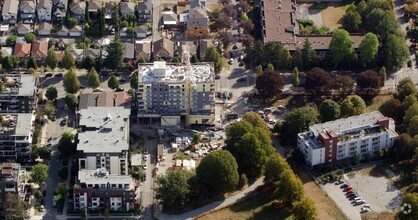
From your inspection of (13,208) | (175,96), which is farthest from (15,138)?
(175,96)

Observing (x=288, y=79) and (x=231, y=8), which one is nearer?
(x=288, y=79)

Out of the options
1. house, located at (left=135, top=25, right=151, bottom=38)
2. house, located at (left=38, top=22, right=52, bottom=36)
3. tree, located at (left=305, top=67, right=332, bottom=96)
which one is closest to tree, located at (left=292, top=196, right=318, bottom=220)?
tree, located at (left=305, top=67, right=332, bottom=96)

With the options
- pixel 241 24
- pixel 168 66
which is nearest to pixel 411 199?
pixel 168 66

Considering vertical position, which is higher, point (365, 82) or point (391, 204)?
point (365, 82)

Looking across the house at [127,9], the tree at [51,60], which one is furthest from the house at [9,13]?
the house at [127,9]

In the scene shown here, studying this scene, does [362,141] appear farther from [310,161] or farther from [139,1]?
[139,1]
